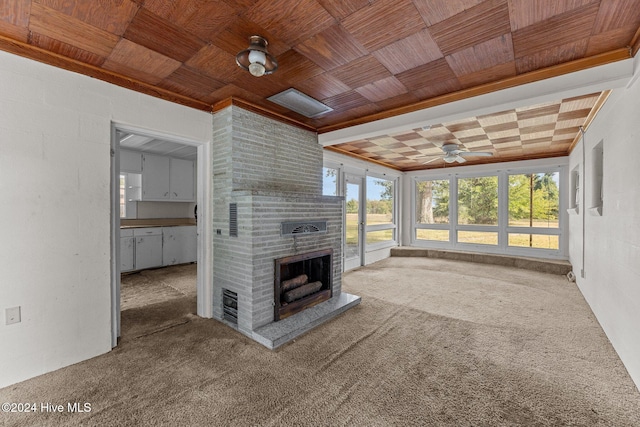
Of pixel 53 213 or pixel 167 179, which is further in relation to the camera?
pixel 167 179

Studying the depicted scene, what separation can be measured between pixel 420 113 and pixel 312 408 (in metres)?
2.88

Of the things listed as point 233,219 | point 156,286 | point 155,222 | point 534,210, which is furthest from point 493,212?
point 155,222

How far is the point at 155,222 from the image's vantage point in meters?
6.20

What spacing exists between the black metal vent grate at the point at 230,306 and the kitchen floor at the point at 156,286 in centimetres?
121

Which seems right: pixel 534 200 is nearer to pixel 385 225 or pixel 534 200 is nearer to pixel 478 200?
pixel 478 200

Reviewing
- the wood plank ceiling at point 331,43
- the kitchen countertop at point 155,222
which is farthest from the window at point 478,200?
the kitchen countertop at point 155,222

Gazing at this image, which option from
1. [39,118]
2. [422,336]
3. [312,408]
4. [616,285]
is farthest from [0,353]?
[616,285]

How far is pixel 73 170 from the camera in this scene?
7.43ft

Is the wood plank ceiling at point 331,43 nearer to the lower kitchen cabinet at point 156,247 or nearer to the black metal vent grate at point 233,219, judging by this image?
the black metal vent grate at point 233,219

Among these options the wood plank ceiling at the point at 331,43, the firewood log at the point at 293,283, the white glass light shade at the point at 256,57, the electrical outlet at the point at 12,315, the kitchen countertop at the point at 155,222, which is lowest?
the firewood log at the point at 293,283

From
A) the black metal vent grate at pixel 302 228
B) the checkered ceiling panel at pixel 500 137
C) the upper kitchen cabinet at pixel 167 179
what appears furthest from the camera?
the upper kitchen cabinet at pixel 167 179

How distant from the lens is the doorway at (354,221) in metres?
5.62

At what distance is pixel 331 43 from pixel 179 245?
5.39 meters

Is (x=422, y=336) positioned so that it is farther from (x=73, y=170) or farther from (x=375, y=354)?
(x=73, y=170)
